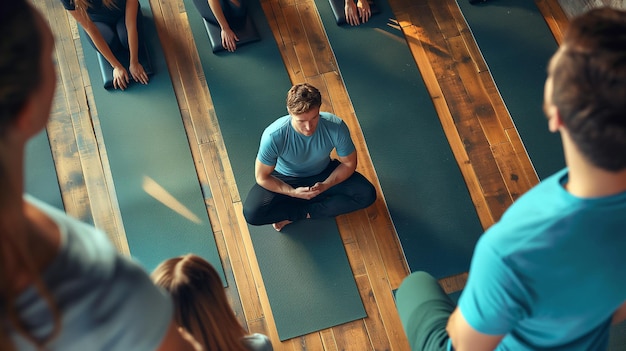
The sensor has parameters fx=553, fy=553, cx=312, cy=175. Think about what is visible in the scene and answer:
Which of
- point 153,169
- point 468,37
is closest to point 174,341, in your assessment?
point 153,169

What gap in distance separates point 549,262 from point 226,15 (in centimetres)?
312

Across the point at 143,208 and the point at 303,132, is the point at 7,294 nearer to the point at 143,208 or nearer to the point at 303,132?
the point at 303,132

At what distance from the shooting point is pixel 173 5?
409cm

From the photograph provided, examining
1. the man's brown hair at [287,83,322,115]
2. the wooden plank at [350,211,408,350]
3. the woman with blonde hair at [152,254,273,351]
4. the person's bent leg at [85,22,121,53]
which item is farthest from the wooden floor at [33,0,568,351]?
the woman with blonde hair at [152,254,273,351]

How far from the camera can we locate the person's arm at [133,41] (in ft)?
12.1

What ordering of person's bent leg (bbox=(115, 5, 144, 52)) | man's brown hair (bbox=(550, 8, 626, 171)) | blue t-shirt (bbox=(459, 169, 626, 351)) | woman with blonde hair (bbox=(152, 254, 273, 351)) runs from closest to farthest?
1. man's brown hair (bbox=(550, 8, 626, 171))
2. blue t-shirt (bbox=(459, 169, 626, 351))
3. woman with blonde hair (bbox=(152, 254, 273, 351))
4. person's bent leg (bbox=(115, 5, 144, 52))

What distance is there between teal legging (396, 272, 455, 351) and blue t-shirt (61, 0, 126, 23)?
2626mm

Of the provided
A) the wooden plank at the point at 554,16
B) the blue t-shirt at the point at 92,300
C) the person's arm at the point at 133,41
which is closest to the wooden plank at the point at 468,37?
the wooden plank at the point at 554,16

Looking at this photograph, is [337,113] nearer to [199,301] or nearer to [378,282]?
[378,282]

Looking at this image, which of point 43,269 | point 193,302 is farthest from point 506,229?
point 193,302

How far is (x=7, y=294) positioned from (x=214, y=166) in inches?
115

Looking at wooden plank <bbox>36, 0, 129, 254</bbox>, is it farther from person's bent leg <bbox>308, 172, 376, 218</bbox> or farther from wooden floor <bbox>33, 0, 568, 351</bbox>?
A: person's bent leg <bbox>308, 172, 376, 218</bbox>

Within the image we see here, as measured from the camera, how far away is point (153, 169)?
11.8 ft

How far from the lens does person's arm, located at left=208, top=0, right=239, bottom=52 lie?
372 cm
